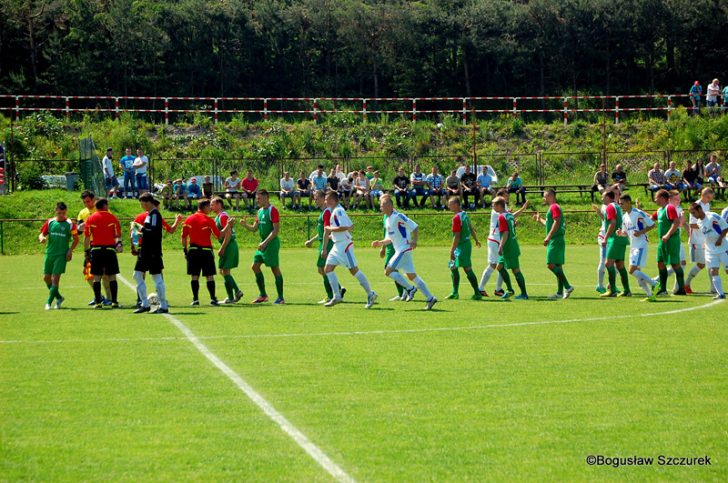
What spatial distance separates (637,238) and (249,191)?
74.8 ft

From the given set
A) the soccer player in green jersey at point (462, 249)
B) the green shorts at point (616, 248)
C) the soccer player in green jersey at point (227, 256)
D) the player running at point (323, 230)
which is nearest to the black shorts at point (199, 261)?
the soccer player in green jersey at point (227, 256)

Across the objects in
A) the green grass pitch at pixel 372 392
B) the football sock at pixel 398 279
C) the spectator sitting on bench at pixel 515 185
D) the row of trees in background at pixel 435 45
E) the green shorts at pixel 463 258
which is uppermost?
the row of trees in background at pixel 435 45

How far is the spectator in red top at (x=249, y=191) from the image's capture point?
39094 millimetres

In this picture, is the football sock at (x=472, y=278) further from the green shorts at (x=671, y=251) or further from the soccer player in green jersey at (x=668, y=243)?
the green shorts at (x=671, y=251)

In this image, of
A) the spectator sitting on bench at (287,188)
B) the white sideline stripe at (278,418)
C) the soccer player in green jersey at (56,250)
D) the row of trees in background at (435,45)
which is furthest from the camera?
the row of trees in background at (435,45)

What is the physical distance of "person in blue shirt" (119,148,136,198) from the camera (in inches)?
1559

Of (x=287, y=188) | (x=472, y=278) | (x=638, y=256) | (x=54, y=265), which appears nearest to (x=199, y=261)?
(x=54, y=265)

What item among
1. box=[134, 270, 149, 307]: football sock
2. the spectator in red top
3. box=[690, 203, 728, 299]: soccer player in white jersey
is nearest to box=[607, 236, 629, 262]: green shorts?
box=[690, 203, 728, 299]: soccer player in white jersey

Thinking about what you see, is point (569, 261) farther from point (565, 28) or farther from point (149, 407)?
point (565, 28)

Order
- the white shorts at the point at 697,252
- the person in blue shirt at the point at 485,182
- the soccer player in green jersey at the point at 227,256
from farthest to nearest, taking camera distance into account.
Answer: the person in blue shirt at the point at 485,182 → the white shorts at the point at 697,252 → the soccer player in green jersey at the point at 227,256

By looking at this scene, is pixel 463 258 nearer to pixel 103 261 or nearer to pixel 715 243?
pixel 715 243

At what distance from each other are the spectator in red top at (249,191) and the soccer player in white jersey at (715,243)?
23.4m

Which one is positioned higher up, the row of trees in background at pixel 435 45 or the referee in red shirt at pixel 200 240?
the row of trees in background at pixel 435 45

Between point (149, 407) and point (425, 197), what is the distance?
3136 cm
